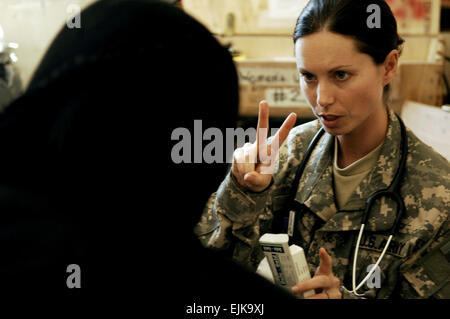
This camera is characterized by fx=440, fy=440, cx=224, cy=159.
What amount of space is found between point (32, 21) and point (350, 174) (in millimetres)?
1689

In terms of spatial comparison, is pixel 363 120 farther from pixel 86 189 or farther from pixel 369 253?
pixel 86 189

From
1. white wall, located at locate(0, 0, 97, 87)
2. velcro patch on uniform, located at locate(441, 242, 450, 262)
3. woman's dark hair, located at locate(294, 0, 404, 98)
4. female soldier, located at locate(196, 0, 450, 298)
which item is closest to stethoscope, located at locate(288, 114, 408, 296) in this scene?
female soldier, located at locate(196, 0, 450, 298)

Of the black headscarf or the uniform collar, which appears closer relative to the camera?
the black headscarf

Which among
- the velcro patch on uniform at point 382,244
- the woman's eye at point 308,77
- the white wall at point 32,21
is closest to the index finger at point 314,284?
the velcro patch on uniform at point 382,244

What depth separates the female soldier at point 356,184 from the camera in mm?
995

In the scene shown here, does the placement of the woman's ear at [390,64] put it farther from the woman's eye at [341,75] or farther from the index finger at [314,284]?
the index finger at [314,284]

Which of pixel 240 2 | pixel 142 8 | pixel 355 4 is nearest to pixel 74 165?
pixel 142 8

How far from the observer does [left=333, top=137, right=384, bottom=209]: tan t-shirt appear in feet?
3.71

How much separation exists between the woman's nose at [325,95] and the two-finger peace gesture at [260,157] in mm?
120

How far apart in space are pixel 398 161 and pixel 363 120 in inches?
5.3

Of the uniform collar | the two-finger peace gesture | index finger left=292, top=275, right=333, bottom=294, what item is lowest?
index finger left=292, top=275, right=333, bottom=294

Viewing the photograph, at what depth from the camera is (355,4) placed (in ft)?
3.29

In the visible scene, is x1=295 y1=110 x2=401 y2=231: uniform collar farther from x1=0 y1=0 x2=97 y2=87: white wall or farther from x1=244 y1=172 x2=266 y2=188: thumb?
x1=0 y1=0 x2=97 y2=87: white wall

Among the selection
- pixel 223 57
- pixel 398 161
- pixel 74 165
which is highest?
pixel 223 57
